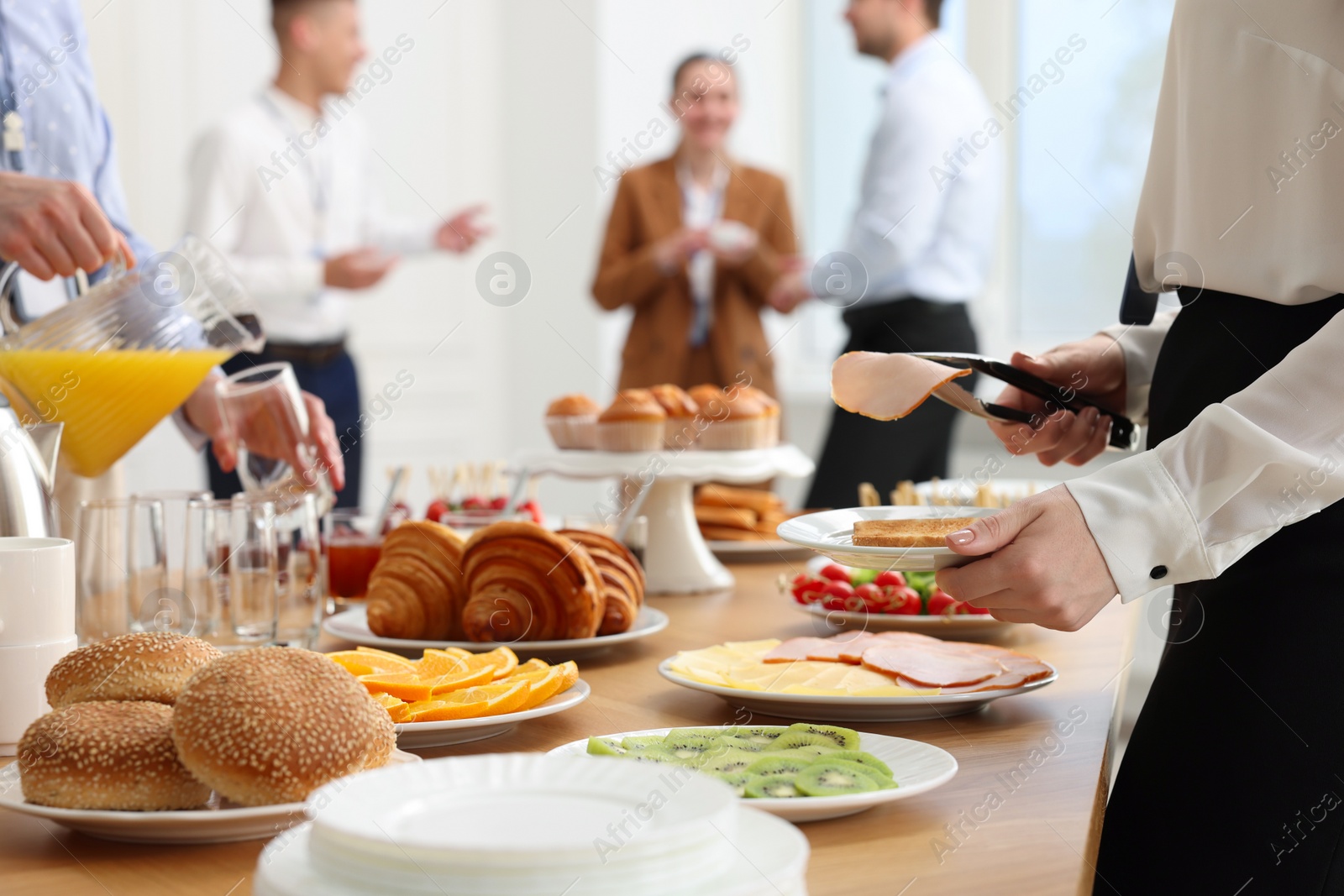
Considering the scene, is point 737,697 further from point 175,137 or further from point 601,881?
point 175,137

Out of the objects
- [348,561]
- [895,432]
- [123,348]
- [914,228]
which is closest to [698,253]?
[914,228]

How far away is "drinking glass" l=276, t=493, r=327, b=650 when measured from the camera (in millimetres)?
1278

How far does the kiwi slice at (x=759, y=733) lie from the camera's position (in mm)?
830

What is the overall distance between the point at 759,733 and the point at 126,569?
706 millimetres

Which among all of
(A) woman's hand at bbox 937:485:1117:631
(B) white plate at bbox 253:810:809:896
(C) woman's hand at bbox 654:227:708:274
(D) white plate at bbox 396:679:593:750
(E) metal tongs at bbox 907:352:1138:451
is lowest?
(D) white plate at bbox 396:679:593:750

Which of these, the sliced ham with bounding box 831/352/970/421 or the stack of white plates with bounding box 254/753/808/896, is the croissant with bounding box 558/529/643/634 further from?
the stack of white plates with bounding box 254/753/808/896

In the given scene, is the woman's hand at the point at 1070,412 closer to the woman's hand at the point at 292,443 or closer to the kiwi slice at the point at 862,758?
the kiwi slice at the point at 862,758

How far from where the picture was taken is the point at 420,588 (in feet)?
4.07

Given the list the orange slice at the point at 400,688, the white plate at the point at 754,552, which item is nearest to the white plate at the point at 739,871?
the orange slice at the point at 400,688

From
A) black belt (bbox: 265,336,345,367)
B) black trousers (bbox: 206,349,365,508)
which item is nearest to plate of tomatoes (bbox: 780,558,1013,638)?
black trousers (bbox: 206,349,365,508)

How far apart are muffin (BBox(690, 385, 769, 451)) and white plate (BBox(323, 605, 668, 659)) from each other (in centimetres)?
46

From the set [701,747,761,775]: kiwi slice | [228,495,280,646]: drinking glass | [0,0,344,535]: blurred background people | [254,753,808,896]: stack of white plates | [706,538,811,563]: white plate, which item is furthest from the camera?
[706,538,811,563]: white plate

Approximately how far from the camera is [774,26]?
205 inches

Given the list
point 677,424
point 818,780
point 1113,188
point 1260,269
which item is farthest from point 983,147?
point 818,780
